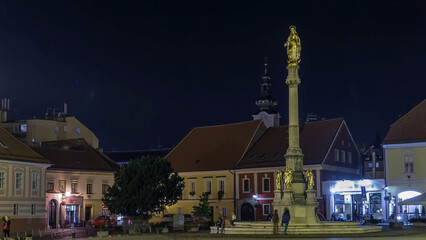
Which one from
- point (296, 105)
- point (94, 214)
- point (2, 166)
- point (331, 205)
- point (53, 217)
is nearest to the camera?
point (296, 105)

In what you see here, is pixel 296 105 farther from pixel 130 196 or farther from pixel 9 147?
pixel 9 147

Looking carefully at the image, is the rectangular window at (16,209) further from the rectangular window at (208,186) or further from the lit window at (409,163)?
the lit window at (409,163)

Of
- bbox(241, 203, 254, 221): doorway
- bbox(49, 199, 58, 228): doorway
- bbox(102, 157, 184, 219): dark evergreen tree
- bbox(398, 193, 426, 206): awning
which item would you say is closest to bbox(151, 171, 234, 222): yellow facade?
bbox(241, 203, 254, 221): doorway

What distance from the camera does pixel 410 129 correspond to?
2312 inches

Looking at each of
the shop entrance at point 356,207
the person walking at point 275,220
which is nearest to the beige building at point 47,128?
the shop entrance at point 356,207

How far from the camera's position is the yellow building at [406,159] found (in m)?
57.1

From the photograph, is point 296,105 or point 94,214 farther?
A: point 94,214

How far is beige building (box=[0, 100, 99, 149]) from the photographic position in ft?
286

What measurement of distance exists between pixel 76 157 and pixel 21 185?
1602 centimetres

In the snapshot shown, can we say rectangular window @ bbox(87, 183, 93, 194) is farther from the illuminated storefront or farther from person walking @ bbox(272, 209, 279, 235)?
person walking @ bbox(272, 209, 279, 235)

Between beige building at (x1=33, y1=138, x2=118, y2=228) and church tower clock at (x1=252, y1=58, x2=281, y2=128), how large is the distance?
87.5 feet

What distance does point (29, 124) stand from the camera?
87375 mm

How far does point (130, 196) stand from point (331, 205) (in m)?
18.6

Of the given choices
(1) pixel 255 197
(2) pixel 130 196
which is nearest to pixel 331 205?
(1) pixel 255 197
